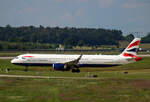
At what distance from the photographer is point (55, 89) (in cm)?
4056

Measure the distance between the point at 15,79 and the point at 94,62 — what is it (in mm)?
24744

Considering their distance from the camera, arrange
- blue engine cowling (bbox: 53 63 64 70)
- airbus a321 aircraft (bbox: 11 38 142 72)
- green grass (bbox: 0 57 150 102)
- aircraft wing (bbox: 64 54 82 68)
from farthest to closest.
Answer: airbus a321 aircraft (bbox: 11 38 142 72)
aircraft wing (bbox: 64 54 82 68)
blue engine cowling (bbox: 53 63 64 70)
green grass (bbox: 0 57 150 102)

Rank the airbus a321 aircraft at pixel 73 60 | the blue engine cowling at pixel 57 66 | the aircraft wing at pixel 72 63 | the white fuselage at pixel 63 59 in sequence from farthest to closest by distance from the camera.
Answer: the white fuselage at pixel 63 59 < the airbus a321 aircraft at pixel 73 60 < the aircraft wing at pixel 72 63 < the blue engine cowling at pixel 57 66

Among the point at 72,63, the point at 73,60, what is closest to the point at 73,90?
the point at 73,60

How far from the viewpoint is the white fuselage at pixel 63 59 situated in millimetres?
69188

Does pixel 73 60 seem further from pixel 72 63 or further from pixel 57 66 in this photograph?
pixel 57 66

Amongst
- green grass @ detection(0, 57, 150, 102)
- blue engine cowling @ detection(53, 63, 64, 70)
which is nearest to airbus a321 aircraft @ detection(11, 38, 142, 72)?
blue engine cowling @ detection(53, 63, 64, 70)

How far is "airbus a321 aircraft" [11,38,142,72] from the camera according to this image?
68637 mm

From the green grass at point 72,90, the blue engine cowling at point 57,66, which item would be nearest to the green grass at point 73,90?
the green grass at point 72,90

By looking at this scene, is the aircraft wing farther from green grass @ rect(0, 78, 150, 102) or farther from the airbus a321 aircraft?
green grass @ rect(0, 78, 150, 102)

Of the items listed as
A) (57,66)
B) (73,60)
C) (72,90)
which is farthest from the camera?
(73,60)

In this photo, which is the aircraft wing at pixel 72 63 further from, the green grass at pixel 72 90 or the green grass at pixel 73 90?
the green grass at pixel 73 90

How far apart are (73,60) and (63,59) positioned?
262 cm

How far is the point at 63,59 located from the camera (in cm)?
6988
